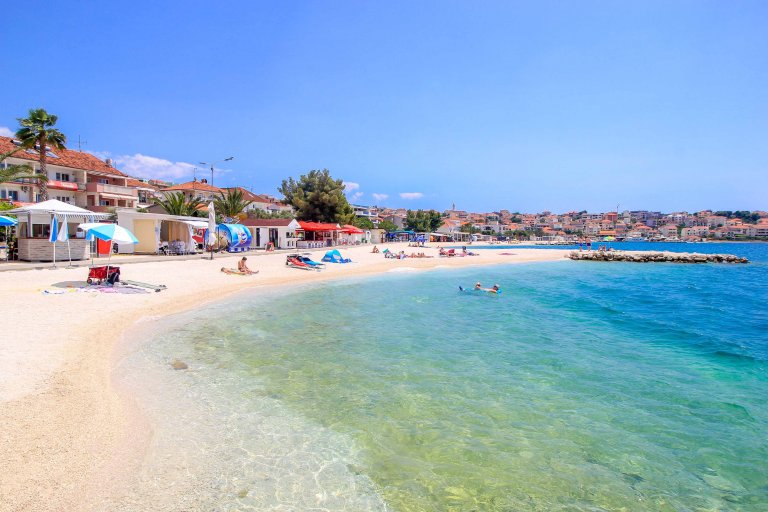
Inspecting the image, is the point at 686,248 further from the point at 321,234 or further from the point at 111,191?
the point at 111,191

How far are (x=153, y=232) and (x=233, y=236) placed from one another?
19.4 feet

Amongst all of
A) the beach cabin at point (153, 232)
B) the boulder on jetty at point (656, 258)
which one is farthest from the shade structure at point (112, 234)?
the boulder on jetty at point (656, 258)

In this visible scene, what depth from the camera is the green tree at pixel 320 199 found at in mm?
58250

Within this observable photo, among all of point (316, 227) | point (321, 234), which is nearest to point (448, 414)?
point (316, 227)

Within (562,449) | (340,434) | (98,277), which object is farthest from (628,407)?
(98,277)

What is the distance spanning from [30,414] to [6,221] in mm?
22598

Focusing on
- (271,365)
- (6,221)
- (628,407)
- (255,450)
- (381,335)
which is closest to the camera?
(255,450)

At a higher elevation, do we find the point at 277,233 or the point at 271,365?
the point at 277,233

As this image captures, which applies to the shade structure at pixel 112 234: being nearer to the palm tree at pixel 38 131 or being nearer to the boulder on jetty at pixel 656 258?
the palm tree at pixel 38 131

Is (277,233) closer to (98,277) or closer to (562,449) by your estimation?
(98,277)

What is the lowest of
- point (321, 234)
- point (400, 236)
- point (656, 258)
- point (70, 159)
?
point (656, 258)

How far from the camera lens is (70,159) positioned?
44.5m

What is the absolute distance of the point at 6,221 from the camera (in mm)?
21344

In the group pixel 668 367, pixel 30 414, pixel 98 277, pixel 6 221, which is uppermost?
pixel 6 221
